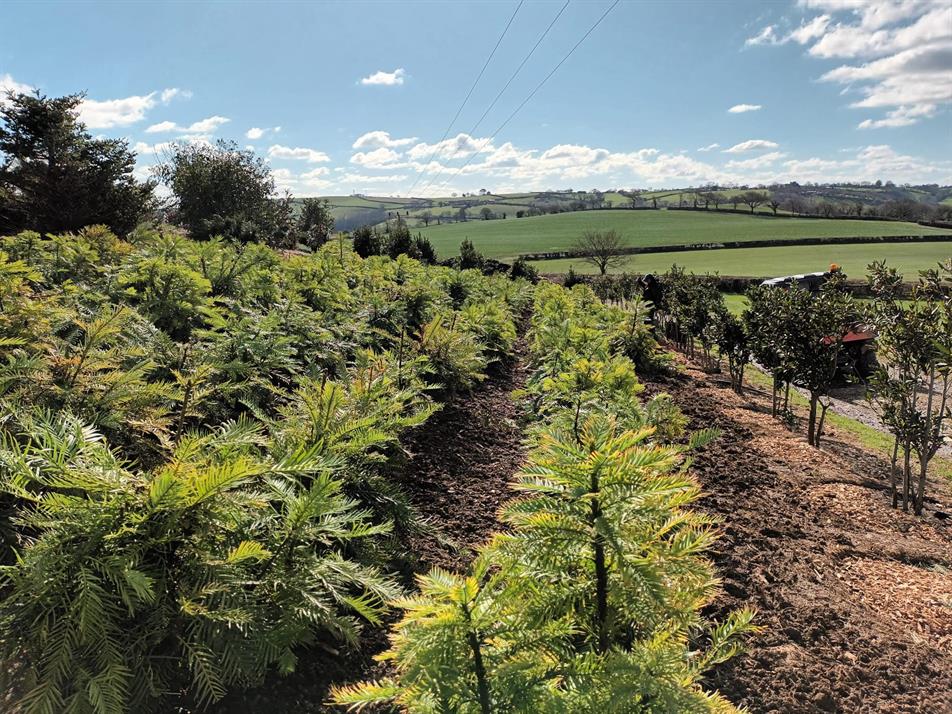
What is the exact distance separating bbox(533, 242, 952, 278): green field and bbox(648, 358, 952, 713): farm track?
4287 cm

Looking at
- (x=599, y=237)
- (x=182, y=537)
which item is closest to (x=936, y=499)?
(x=182, y=537)

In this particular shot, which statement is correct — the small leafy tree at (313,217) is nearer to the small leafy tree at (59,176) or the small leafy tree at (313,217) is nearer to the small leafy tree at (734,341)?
the small leafy tree at (59,176)

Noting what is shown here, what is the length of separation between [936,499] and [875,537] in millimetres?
4116

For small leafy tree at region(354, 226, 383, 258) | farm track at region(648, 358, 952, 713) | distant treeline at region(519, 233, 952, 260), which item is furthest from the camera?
distant treeline at region(519, 233, 952, 260)

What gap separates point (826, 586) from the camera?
434cm

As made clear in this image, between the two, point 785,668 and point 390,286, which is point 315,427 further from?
point 390,286

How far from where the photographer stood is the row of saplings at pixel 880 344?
24.7 ft

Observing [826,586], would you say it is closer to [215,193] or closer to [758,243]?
[215,193]

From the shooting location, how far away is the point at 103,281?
5.69m

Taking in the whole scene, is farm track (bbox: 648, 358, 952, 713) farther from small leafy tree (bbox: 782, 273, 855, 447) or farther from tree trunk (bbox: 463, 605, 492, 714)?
small leafy tree (bbox: 782, 273, 855, 447)

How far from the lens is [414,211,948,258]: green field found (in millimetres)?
70625

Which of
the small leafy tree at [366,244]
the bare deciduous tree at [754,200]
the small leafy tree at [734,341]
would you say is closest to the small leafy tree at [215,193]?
the small leafy tree at [366,244]

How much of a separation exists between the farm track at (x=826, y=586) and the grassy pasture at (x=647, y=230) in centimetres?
5879

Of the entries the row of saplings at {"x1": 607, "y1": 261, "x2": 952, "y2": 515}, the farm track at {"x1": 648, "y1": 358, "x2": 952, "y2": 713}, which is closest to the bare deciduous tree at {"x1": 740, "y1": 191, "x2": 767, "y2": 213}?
the row of saplings at {"x1": 607, "y1": 261, "x2": 952, "y2": 515}
